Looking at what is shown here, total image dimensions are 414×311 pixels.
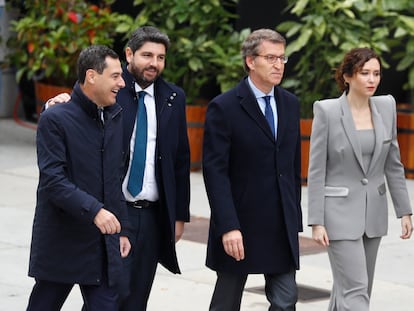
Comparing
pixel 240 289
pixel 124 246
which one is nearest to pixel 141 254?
pixel 124 246

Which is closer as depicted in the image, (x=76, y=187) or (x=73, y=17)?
(x=76, y=187)

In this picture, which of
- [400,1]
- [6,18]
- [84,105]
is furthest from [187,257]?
[6,18]

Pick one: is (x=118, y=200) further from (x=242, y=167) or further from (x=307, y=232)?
(x=307, y=232)

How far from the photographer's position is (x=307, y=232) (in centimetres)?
1002

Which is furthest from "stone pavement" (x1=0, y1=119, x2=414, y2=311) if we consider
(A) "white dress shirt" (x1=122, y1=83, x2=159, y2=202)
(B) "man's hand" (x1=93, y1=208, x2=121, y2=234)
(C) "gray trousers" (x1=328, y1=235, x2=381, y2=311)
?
(B) "man's hand" (x1=93, y1=208, x2=121, y2=234)

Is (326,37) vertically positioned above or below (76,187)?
below

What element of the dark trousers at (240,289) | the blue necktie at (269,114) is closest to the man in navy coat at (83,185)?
the dark trousers at (240,289)

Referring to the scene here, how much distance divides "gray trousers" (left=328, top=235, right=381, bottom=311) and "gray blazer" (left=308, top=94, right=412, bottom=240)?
6 cm

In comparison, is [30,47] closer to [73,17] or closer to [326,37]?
[73,17]

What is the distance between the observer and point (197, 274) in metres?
8.34

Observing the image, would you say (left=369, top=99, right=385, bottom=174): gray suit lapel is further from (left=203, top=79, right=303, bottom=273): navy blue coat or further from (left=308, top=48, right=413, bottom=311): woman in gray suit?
(left=203, top=79, right=303, bottom=273): navy blue coat

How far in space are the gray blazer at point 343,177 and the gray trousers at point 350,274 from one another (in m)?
0.06

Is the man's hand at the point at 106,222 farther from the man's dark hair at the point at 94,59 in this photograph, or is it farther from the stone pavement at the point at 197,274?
the stone pavement at the point at 197,274

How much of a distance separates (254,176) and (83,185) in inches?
38.4
